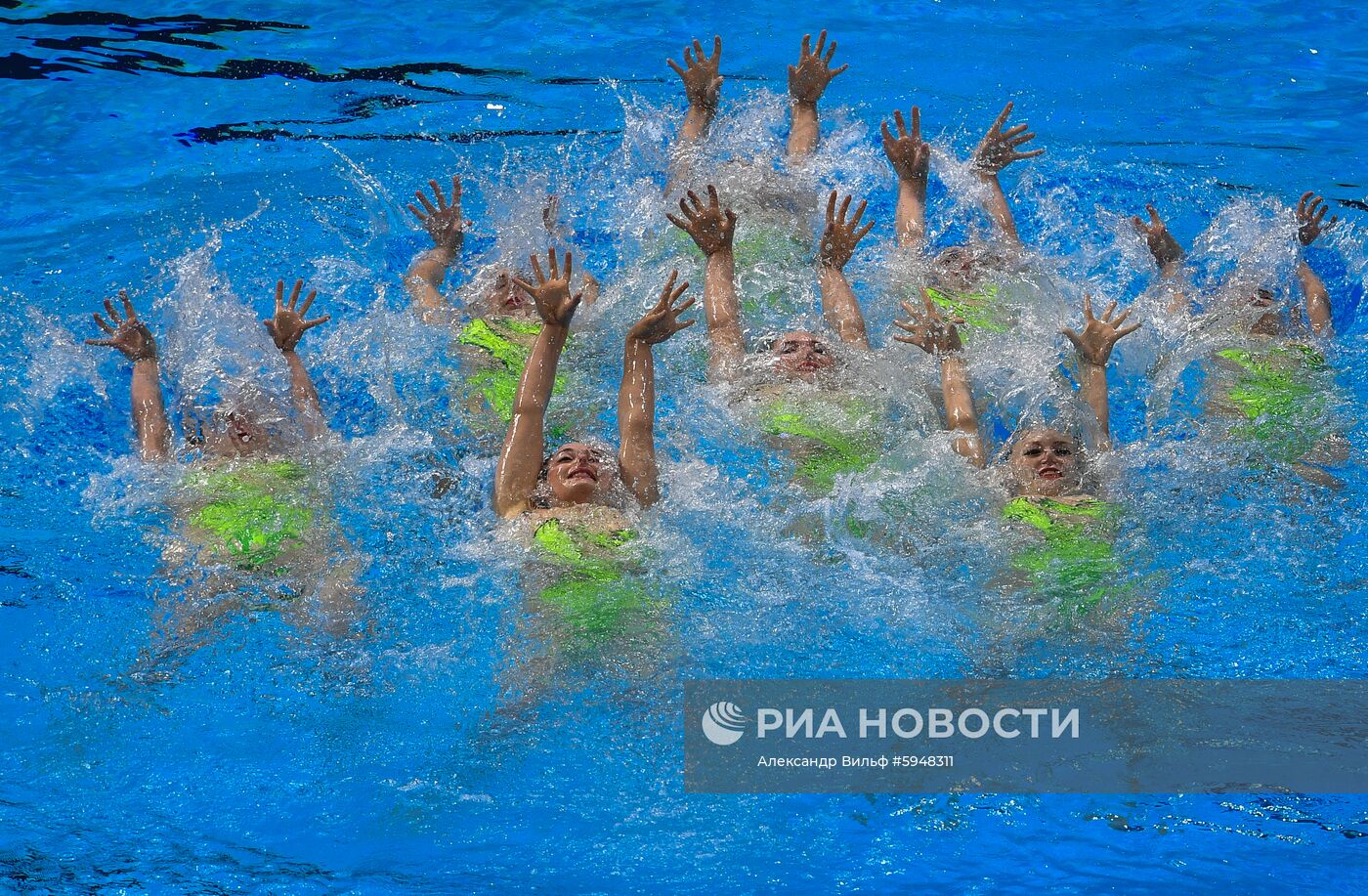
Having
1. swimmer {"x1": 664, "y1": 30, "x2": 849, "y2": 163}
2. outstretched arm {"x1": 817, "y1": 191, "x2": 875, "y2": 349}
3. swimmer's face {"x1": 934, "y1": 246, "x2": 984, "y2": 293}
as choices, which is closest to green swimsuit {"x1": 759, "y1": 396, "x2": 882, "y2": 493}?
outstretched arm {"x1": 817, "y1": 191, "x2": 875, "y2": 349}

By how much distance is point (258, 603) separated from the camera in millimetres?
4840

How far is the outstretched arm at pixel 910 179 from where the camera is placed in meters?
7.00

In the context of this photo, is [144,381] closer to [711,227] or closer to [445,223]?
[445,223]

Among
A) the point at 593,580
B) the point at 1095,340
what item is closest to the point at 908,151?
the point at 1095,340

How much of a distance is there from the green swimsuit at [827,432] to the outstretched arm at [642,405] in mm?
721

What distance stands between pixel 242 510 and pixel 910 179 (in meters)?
4.11

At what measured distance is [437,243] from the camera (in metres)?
7.04

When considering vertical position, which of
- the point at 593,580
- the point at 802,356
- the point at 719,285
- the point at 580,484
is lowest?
the point at 593,580

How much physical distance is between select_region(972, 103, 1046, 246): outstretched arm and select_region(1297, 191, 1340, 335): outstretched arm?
149cm

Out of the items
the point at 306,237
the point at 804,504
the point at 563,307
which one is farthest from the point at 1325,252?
the point at 306,237

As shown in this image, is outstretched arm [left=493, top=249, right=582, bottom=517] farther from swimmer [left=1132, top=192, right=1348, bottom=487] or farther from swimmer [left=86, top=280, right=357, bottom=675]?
swimmer [left=1132, top=192, right=1348, bottom=487]

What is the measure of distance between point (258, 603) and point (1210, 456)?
410 centimetres

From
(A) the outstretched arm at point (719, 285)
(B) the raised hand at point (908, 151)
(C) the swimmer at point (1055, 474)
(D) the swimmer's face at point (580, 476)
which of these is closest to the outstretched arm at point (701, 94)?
(B) the raised hand at point (908, 151)

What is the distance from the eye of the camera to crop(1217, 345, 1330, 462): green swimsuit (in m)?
5.67
